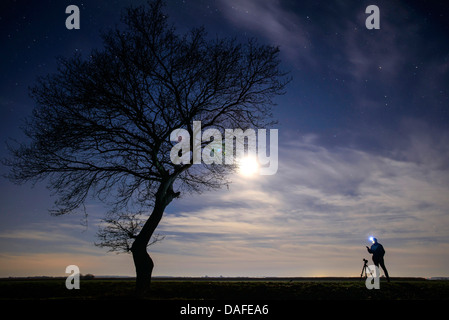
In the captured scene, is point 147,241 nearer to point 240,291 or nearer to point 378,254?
point 240,291

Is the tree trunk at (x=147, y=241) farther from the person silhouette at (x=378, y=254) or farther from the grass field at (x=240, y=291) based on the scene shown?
the person silhouette at (x=378, y=254)

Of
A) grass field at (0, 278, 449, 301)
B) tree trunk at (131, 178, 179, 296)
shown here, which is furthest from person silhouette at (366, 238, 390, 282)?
tree trunk at (131, 178, 179, 296)

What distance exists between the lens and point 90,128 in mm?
16281

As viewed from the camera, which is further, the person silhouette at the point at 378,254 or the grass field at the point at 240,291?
the person silhouette at the point at 378,254

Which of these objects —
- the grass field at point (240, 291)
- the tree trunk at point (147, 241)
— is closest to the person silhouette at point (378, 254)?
the grass field at point (240, 291)

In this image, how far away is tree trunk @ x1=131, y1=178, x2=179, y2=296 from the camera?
52.0 feet

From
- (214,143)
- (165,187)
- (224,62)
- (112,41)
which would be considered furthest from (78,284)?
(224,62)

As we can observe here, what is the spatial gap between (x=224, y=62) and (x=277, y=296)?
11.6 m

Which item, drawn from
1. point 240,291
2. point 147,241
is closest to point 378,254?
point 240,291

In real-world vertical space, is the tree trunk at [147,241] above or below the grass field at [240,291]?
above

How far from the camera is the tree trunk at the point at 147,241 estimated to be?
15.9m

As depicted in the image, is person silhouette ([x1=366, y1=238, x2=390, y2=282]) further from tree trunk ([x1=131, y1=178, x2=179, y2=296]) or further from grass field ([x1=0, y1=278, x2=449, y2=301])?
tree trunk ([x1=131, y1=178, x2=179, y2=296])
